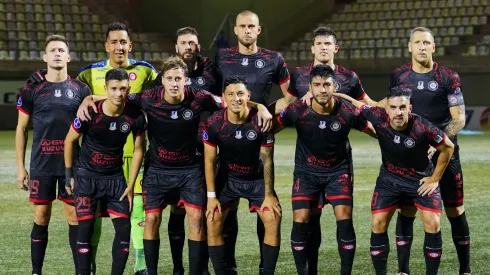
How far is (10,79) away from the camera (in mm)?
22297

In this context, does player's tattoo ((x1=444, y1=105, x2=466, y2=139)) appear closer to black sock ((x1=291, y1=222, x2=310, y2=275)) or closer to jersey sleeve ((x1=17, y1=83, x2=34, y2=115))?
black sock ((x1=291, y1=222, x2=310, y2=275))

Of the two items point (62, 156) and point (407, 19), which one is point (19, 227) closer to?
point (62, 156)

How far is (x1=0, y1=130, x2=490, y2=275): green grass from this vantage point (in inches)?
306

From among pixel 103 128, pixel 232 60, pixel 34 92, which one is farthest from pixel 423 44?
pixel 34 92

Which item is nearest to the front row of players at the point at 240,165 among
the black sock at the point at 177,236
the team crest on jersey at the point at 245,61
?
the black sock at the point at 177,236

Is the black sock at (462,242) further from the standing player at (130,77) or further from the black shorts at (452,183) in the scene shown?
the standing player at (130,77)

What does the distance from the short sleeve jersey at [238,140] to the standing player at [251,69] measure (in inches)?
22.7

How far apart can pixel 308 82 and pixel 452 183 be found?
147cm

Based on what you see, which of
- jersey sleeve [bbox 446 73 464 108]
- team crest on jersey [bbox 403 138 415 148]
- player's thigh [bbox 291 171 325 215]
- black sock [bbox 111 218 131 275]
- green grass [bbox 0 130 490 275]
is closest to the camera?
black sock [bbox 111 218 131 275]

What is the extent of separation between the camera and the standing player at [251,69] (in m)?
7.32

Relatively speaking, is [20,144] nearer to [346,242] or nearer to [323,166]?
[323,166]

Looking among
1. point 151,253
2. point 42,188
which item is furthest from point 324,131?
point 42,188

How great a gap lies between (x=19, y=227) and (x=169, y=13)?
17289 mm

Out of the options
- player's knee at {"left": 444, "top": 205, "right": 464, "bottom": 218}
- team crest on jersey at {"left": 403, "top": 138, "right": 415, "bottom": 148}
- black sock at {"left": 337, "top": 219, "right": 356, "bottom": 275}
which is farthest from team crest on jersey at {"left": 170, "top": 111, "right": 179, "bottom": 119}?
player's knee at {"left": 444, "top": 205, "right": 464, "bottom": 218}
